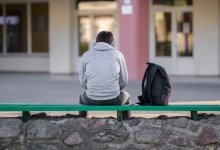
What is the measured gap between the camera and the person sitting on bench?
788 cm

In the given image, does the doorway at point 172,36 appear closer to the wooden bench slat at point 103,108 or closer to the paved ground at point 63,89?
the paved ground at point 63,89

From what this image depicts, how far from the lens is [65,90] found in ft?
48.7

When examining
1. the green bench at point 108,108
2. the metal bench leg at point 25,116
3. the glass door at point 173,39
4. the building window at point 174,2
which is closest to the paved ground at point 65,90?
the glass door at point 173,39

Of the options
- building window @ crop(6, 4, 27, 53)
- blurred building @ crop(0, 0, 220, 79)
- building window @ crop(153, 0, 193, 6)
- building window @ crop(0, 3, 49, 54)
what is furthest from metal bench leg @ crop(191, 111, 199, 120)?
building window @ crop(6, 4, 27, 53)

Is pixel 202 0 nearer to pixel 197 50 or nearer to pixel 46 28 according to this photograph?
pixel 197 50

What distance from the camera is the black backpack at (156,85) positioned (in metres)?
7.87

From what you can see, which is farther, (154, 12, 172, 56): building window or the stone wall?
(154, 12, 172, 56): building window

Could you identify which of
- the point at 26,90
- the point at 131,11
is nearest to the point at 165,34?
the point at 131,11

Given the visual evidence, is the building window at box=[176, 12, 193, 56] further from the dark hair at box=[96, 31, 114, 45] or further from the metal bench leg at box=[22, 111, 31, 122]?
the metal bench leg at box=[22, 111, 31, 122]

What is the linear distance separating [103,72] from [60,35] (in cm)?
1320

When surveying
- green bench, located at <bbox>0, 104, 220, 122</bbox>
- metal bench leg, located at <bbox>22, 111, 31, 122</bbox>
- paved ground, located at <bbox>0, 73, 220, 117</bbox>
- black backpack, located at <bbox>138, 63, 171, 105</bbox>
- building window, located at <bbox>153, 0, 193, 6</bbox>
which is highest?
building window, located at <bbox>153, 0, 193, 6</bbox>

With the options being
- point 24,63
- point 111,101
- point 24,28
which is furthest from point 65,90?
point 24,28

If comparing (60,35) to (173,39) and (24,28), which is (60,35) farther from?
(173,39)

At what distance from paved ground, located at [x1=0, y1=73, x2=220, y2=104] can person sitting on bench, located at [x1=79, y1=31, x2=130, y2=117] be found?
412cm
